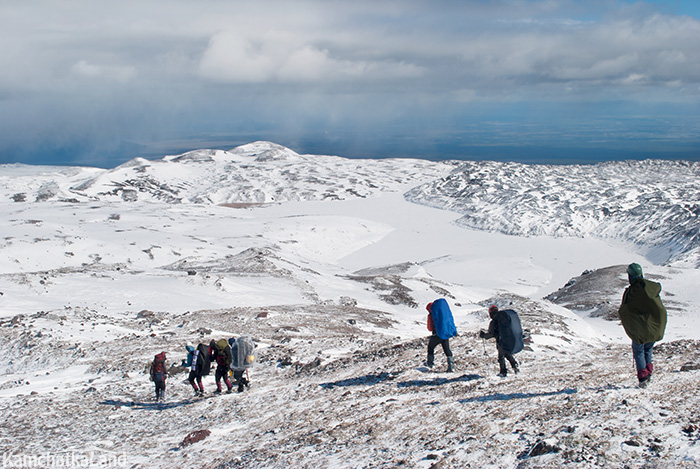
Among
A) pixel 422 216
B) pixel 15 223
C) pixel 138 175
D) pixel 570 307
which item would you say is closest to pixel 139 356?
pixel 570 307

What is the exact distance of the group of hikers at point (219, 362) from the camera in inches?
523

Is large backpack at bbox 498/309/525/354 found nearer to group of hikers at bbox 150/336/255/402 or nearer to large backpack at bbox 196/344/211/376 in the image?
group of hikers at bbox 150/336/255/402

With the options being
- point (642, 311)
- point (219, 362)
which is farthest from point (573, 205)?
point (219, 362)

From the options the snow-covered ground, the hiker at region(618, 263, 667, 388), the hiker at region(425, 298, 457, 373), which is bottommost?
the snow-covered ground

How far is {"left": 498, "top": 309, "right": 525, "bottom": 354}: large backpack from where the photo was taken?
11.7 metres

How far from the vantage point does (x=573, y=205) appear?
4419 inches

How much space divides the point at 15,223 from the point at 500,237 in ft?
273

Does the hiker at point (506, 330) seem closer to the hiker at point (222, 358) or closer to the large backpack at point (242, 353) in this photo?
the large backpack at point (242, 353)

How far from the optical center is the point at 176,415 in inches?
492

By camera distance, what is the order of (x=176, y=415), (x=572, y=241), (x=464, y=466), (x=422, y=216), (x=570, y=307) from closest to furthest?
(x=464, y=466) → (x=176, y=415) → (x=570, y=307) → (x=572, y=241) → (x=422, y=216)

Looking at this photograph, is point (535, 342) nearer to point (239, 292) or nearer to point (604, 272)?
point (239, 292)

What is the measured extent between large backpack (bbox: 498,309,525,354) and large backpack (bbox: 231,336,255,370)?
21.1 feet

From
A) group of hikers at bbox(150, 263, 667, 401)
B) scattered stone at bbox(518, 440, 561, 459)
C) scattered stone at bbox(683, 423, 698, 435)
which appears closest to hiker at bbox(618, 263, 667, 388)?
group of hikers at bbox(150, 263, 667, 401)

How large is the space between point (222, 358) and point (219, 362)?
21 centimetres
